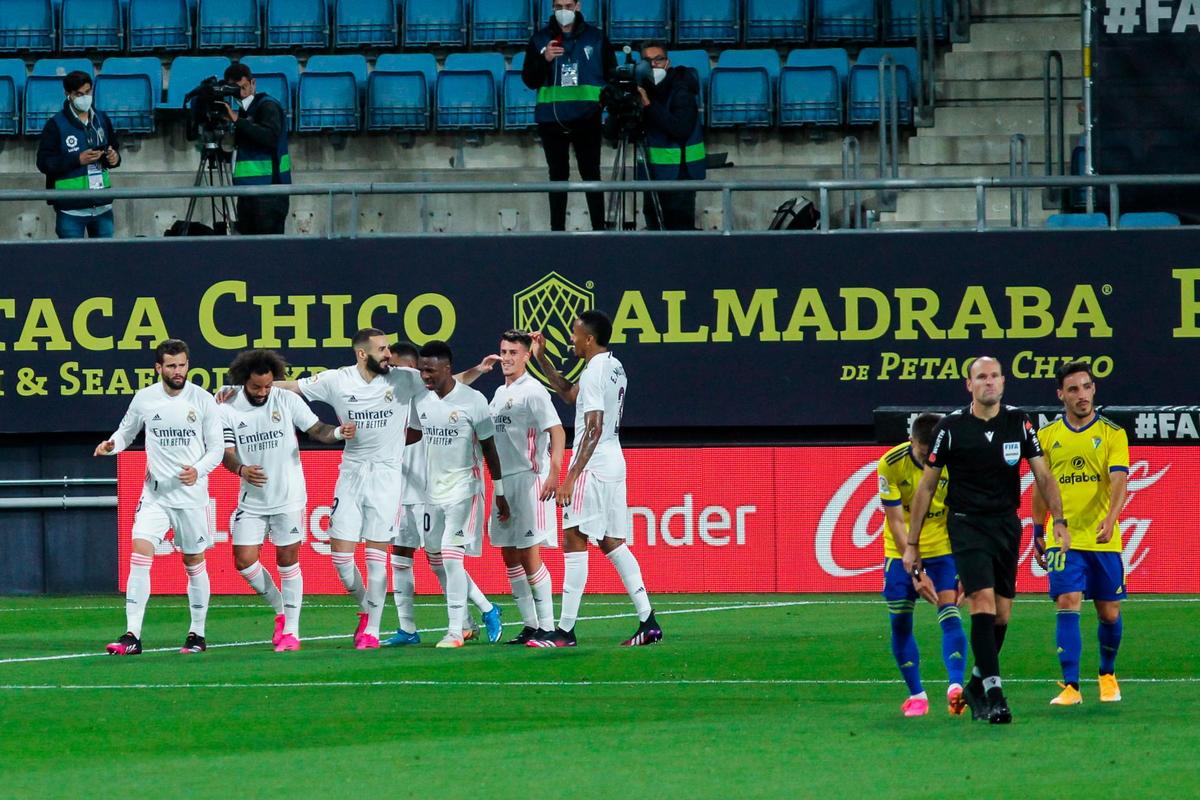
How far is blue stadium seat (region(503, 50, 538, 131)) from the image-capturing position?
21406 mm

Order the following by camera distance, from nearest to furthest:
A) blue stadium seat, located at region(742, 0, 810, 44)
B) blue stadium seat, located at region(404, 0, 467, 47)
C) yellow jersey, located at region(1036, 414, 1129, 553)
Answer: yellow jersey, located at region(1036, 414, 1129, 553) < blue stadium seat, located at region(742, 0, 810, 44) < blue stadium seat, located at region(404, 0, 467, 47)

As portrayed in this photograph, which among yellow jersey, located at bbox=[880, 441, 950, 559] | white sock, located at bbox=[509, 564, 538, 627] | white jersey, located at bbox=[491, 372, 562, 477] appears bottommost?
white sock, located at bbox=[509, 564, 538, 627]

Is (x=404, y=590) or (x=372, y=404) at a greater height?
(x=372, y=404)

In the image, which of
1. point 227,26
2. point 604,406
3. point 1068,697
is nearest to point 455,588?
point 604,406

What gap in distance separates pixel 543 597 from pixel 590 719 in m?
3.19

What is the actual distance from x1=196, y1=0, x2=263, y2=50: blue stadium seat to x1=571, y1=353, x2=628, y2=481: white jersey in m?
11.7

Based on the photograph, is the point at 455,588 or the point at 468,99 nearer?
the point at 455,588

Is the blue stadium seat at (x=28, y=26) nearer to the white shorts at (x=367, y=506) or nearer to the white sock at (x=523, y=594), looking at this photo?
the white shorts at (x=367, y=506)

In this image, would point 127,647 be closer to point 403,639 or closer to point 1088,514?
point 403,639

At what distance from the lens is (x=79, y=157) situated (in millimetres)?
17484

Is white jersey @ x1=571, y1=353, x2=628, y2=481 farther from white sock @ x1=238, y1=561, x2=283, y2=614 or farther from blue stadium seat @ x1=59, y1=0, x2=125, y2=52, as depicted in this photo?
blue stadium seat @ x1=59, y1=0, x2=125, y2=52

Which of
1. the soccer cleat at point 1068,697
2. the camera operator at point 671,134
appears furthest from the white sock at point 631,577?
the camera operator at point 671,134

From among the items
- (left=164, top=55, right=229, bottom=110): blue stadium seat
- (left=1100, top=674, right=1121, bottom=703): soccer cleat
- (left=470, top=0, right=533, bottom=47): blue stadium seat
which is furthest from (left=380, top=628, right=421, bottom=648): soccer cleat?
(left=470, top=0, right=533, bottom=47): blue stadium seat

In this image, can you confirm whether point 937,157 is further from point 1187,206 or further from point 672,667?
point 672,667
